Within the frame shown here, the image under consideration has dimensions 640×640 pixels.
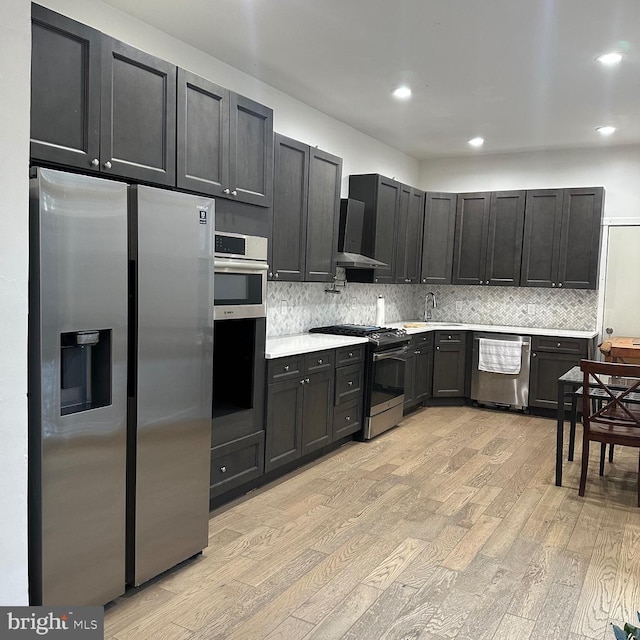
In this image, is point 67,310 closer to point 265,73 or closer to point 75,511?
point 75,511

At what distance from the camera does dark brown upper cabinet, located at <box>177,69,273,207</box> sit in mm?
3074

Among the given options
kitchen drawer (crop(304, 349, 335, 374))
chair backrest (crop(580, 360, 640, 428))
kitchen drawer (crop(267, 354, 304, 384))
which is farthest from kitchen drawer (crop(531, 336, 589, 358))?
kitchen drawer (crop(267, 354, 304, 384))

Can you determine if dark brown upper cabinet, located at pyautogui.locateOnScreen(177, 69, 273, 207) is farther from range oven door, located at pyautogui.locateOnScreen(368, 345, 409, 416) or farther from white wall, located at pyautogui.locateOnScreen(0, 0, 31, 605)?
range oven door, located at pyautogui.locateOnScreen(368, 345, 409, 416)

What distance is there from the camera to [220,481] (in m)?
3.45

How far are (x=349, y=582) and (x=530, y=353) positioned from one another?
4036 millimetres

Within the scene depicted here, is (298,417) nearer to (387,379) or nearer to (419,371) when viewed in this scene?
(387,379)

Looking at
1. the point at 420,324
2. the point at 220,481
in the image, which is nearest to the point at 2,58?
the point at 220,481

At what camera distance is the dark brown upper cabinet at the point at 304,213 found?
4270 mm

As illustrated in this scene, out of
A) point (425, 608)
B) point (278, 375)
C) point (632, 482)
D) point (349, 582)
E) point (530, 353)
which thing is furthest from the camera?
point (530, 353)

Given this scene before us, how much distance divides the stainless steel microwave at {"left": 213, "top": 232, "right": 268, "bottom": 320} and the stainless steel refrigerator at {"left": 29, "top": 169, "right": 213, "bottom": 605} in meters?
0.50

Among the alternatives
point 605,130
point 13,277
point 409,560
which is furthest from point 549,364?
point 13,277

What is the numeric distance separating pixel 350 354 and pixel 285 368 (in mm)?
917

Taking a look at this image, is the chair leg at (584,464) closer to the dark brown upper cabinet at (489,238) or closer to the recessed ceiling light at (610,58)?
the recessed ceiling light at (610,58)

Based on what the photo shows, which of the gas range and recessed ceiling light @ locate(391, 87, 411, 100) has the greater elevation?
recessed ceiling light @ locate(391, 87, 411, 100)
